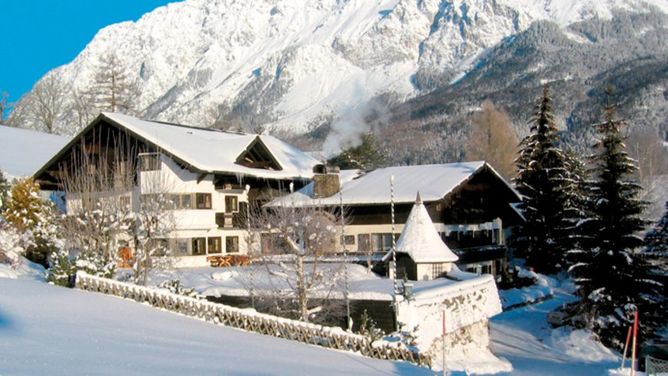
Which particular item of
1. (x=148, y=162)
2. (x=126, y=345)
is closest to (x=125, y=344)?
(x=126, y=345)

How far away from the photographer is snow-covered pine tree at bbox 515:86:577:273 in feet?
156

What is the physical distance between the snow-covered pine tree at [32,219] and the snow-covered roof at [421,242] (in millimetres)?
15993

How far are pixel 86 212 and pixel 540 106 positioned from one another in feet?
109

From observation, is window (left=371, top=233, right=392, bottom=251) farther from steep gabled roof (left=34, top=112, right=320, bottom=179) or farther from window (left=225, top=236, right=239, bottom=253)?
window (left=225, top=236, right=239, bottom=253)

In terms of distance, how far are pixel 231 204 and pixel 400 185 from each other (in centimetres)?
1028

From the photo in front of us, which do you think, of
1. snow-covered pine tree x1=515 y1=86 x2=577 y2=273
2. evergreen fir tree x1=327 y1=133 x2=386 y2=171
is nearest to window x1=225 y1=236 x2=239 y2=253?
snow-covered pine tree x1=515 y1=86 x2=577 y2=273

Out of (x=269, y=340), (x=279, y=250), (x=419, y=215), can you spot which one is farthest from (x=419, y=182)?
(x=269, y=340)

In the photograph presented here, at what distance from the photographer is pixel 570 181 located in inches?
1903

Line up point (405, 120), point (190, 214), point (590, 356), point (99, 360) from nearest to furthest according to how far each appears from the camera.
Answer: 1. point (99, 360)
2. point (590, 356)
3. point (190, 214)
4. point (405, 120)

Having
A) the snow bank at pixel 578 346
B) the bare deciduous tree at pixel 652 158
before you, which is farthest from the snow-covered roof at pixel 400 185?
the bare deciduous tree at pixel 652 158

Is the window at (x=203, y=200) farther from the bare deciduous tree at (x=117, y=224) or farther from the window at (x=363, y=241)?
the window at (x=363, y=241)

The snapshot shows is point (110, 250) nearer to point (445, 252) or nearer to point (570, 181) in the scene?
point (445, 252)

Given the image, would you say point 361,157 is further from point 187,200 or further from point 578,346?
point 578,346

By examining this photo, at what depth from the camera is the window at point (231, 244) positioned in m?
42.2
